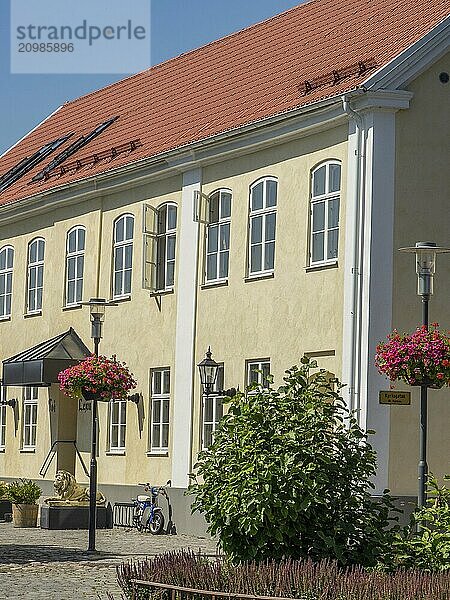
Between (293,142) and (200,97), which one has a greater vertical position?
(200,97)

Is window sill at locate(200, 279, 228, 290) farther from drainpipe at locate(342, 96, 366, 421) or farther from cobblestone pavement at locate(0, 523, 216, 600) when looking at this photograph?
cobblestone pavement at locate(0, 523, 216, 600)

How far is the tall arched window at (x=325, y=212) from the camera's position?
22844 millimetres

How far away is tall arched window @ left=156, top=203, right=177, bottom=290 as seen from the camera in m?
27.6

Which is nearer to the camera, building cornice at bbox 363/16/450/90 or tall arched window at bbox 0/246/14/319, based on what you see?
building cornice at bbox 363/16/450/90

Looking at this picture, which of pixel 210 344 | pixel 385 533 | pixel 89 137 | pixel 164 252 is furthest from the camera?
pixel 89 137

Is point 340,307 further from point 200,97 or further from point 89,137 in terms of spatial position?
point 89,137

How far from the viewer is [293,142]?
947 inches

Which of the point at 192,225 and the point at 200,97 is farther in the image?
the point at 200,97

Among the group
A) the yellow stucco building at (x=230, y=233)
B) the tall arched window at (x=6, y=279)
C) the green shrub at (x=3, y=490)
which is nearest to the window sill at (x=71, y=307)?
the yellow stucco building at (x=230, y=233)

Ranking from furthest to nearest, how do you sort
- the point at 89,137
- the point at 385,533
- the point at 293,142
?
the point at 89,137
the point at 293,142
the point at 385,533

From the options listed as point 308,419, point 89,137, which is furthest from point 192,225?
point 308,419

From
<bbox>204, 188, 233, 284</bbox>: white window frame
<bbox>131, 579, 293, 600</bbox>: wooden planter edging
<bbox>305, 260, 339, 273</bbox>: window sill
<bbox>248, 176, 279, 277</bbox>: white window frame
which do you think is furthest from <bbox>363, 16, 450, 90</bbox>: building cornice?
<bbox>131, 579, 293, 600</bbox>: wooden planter edging

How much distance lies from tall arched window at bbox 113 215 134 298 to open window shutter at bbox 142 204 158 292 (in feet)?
3.22

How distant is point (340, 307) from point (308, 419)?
7719 millimetres
